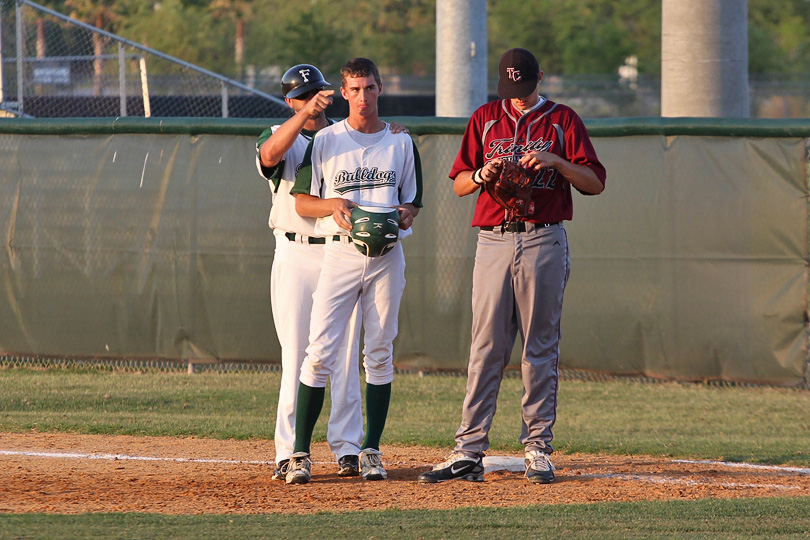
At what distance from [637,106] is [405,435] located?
26.7m

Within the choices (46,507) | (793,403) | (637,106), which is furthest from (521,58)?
(637,106)

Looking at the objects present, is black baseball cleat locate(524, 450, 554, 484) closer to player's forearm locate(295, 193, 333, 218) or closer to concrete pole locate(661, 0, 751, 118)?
player's forearm locate(295, 193, 333, 218)

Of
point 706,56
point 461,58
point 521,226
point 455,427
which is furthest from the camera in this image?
point 461,58

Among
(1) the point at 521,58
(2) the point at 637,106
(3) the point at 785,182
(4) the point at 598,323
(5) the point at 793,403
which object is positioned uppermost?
(2) the point at 637,106

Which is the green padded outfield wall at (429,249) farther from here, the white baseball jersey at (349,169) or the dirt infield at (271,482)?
the white baseball jersey at (349,169)

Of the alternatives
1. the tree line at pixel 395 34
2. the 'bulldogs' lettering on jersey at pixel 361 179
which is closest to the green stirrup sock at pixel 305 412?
the 'bulldogs' lettering on jersey at pixel 361 179

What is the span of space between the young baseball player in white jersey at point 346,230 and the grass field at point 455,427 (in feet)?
2.81

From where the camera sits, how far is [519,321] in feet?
16.6

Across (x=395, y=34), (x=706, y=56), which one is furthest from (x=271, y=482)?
(x=395, y=34)

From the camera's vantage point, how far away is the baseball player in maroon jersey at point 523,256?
487cm

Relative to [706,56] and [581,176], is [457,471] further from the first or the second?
[706,56]

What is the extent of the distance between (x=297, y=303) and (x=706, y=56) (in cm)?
647

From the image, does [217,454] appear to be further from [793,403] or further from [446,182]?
[793,403]

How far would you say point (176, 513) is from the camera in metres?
4.30
